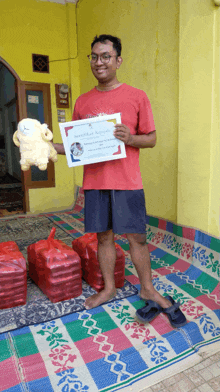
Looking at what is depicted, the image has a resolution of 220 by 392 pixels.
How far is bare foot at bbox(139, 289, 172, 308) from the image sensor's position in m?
1.47

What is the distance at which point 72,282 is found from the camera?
1632 mm

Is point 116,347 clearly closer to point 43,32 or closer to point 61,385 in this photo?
point 61,385

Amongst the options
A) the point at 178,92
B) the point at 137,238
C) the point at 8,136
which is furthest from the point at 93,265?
the point at 8,136

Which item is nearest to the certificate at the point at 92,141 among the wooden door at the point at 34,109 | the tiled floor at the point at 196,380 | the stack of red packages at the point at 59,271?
the stack of red packages at the point at 59,271

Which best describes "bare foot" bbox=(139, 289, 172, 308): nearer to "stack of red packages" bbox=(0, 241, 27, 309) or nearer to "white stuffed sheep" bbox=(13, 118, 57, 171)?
"stack of red packages" bbox=(0, 241, 27, 309)

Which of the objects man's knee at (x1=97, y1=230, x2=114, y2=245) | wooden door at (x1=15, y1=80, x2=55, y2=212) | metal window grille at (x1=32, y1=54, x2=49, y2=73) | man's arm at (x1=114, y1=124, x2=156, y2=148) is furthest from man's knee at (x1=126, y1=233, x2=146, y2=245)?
metal window grille at (x1=32, y1=54, x2=49, y2=73)

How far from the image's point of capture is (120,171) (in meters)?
1.42

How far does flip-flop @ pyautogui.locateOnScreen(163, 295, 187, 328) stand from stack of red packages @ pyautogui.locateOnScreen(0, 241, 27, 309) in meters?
0.78

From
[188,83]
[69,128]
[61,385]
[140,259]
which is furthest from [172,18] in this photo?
[61,385]

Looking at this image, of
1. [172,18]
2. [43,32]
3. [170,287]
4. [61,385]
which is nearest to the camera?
[61,385]

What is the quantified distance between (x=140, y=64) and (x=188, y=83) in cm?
86

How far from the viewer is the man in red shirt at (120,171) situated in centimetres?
137

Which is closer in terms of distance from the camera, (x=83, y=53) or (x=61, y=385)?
(x=61, y=385)

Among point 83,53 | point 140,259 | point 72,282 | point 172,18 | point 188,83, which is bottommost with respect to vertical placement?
point 72,282
